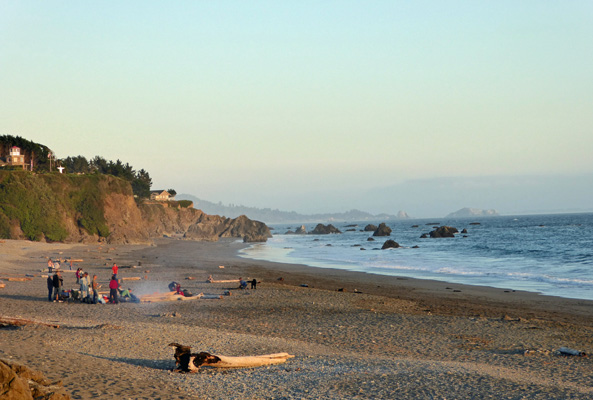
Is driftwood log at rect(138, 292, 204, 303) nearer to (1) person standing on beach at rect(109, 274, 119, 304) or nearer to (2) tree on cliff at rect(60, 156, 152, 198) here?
(1) person standing on beach at rect(109, 274, 119, 304)

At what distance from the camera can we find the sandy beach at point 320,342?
10.7m

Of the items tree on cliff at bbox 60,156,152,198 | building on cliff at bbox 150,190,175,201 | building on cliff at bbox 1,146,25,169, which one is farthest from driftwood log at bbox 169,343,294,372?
building on cliff at bbox 150,190,175,201

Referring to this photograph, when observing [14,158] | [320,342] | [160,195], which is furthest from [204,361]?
[160,195]

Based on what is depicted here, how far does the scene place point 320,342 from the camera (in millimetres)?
16219

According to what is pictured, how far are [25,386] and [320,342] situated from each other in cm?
998

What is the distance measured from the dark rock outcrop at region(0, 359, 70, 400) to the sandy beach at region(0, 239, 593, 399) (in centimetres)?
81

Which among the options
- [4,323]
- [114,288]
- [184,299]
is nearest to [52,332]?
[4,323]

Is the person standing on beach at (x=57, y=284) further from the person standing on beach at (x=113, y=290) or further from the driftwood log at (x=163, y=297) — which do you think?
the driftwood log at (x=163, y=297)

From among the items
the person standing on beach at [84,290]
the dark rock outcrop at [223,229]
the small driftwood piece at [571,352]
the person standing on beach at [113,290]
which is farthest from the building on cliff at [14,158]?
the small driftwood piece at [571,352]

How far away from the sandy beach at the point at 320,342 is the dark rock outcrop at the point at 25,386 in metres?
0.81

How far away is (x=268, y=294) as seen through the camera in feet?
91.2

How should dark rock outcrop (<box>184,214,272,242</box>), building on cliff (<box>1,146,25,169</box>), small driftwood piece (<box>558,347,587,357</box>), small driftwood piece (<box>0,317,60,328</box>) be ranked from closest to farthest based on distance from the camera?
small driftwood piece (<box>558,347,587,357</box>)
small driftwood piece (<box>0,317,60,328</box>)
building on cliff (<box>1,146,25,169</box>)
dark rock outcrop (<box>184,214,272,242</box>)

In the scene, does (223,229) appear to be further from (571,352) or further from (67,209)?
(571,352)

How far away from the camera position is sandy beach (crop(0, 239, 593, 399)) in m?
10.7
